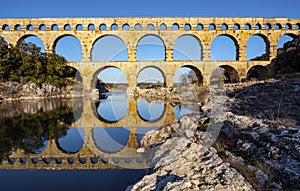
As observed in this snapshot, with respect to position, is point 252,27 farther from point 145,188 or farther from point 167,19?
point 145,188

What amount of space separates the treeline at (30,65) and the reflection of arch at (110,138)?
21.0 metres

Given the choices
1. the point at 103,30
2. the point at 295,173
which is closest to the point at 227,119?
the point at 295,173

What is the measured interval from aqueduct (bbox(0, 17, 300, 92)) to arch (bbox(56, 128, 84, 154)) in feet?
67.5

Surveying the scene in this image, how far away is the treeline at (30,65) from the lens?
83.1ft

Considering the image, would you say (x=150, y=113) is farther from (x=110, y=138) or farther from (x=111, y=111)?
(x=110, y=138)

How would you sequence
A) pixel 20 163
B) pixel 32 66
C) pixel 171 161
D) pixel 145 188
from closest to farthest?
pixel 145 188
pixel 171 161
pixel 20 163
pixel 32 66

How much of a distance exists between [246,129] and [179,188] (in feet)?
8.74

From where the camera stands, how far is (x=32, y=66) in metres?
26.6

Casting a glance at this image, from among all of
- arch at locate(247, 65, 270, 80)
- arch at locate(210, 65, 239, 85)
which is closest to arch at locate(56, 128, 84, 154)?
arch at locate(210, 65, 239, 85)

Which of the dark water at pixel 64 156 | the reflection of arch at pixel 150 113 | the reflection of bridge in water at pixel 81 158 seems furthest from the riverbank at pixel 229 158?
the reflection of arch at pixel 150 113

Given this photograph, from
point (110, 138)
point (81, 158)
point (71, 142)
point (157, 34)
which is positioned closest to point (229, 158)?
point (81, 158)

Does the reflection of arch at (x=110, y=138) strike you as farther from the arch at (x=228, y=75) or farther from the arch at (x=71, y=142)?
the arch at (x=228, y=75)

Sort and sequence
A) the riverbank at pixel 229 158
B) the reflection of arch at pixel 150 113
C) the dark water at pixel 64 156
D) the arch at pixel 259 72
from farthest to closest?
1. the arch at pixel 259 72
2. the reflection of arch at pixel 150 113
3. the dark water at pixel 64 156
4. the riverbank at pixel 229 158

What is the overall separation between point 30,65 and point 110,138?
907 inches
